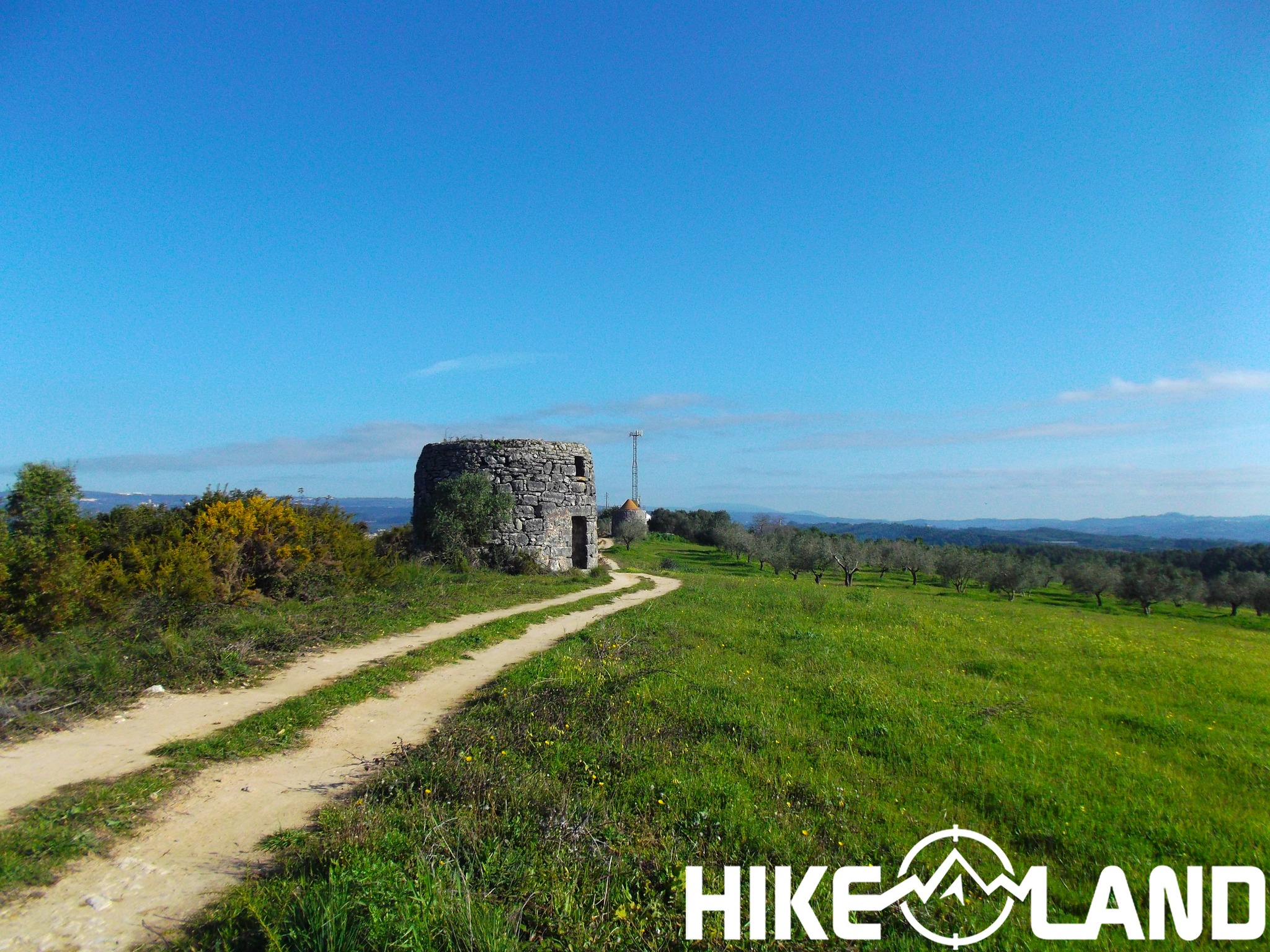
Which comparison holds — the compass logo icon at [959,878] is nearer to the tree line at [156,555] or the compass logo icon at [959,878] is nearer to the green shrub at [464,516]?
the tree line at [156,555]

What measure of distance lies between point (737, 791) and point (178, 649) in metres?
7.71

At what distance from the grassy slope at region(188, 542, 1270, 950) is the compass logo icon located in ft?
0.33

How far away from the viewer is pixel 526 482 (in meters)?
21.1

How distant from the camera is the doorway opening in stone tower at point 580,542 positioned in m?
23.0

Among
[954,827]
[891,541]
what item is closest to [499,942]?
[954,827]

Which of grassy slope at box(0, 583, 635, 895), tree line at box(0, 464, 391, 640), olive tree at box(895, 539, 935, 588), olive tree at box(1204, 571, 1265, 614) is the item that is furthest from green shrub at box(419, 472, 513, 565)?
olive tree at box(1204, 571, 1265, 614)

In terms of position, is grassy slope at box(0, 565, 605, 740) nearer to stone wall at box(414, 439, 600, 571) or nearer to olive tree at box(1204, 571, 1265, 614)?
stone wall at box(414, 439, 600, 571)

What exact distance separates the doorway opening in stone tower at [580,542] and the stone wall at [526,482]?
2.24 ft

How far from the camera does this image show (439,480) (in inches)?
808

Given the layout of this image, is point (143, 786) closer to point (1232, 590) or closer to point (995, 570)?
point (995, 570)

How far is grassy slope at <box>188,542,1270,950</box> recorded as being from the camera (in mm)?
3562

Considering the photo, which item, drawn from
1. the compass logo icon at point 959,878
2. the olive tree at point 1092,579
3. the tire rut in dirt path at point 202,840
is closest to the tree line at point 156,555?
the tire rut in dirt path at point 202,840

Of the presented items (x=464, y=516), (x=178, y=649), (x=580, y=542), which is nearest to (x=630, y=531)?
(x=580, y=542)

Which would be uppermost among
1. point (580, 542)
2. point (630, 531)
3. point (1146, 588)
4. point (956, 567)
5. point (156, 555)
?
point (156, 555)
